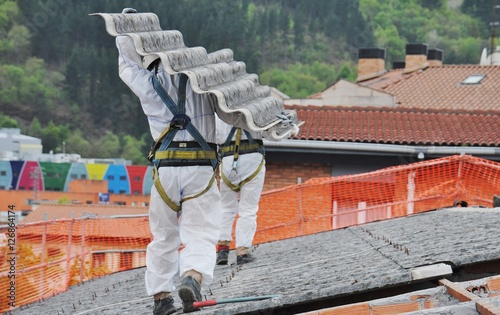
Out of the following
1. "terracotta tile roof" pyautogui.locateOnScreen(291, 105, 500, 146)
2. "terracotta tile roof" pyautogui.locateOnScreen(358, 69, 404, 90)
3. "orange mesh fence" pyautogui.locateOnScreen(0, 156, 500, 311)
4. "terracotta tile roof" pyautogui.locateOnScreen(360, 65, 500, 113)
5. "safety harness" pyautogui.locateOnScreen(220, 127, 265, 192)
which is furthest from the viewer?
"terracotta tile roof" pyautogui.locateOnScreen(358, 69, 404, 90)

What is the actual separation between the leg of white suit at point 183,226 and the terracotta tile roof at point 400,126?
12.3 m

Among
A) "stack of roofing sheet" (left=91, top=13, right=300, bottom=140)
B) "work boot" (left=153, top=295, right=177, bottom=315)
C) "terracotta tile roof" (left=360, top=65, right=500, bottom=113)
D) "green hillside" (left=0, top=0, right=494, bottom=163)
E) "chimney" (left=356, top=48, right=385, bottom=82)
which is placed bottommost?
"green hillside" (left=0, top=0, right=494, bottom=163)

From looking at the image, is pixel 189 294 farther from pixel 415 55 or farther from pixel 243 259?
pixel 415 55

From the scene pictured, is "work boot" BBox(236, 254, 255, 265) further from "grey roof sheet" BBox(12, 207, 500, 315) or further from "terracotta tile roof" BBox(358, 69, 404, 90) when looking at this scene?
"terracotta tile roof" BBox(358, 69, 404, 90)

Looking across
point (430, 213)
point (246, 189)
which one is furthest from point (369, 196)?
point (246, 189)

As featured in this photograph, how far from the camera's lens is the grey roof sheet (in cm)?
646

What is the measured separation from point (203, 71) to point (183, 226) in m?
1.14

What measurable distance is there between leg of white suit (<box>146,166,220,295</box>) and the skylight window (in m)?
33.8

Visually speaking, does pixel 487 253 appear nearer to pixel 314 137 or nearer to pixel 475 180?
pixel 475 180

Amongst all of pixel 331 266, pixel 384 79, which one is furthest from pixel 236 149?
pixel 384 79

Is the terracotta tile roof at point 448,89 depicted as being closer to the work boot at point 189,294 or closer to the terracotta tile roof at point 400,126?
the terracotta tile roof at point 400,126

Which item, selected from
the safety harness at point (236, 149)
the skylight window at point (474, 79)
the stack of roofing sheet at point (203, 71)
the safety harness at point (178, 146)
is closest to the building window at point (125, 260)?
the safety harness at point (236, 149)

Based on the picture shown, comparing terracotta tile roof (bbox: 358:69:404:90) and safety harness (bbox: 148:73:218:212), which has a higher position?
safety harness (bbox: 148:73:218:212)

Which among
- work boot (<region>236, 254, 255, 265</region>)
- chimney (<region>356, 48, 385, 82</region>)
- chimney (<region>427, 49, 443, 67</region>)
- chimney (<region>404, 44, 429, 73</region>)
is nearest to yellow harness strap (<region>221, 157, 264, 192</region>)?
work boot (<region>236, 254, 255, 265</region>)
